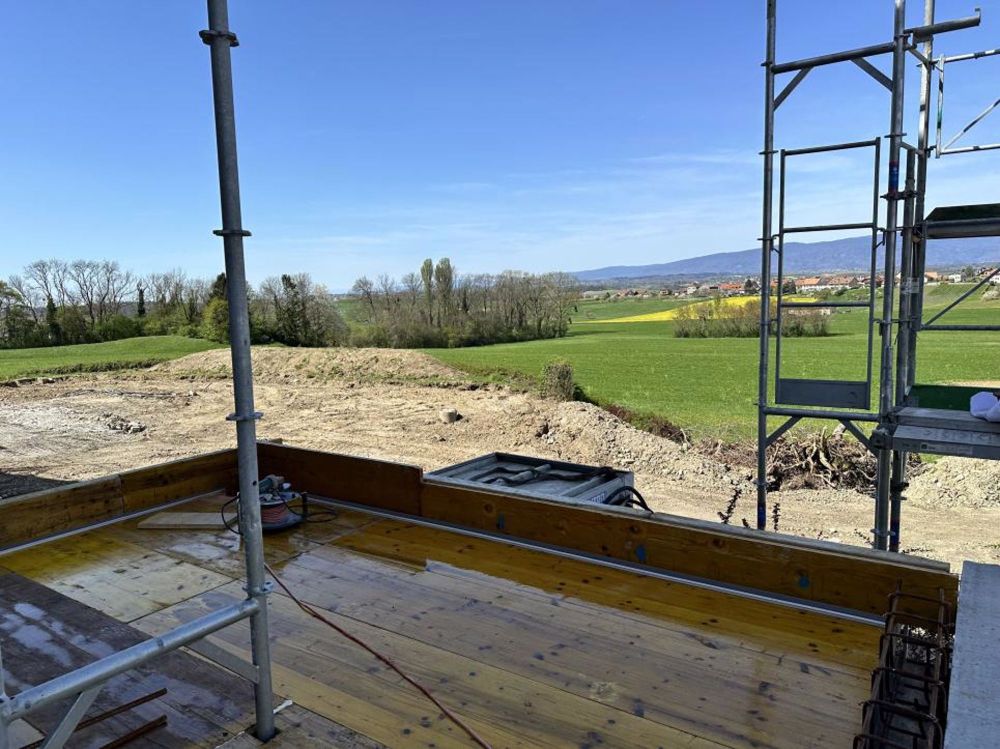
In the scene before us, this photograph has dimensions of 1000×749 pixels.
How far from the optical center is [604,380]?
23.0 meters

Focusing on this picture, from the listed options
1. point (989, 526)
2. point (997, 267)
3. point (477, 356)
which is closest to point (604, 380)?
point (477, 356)

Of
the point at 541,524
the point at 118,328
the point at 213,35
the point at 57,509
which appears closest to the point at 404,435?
the point at 57,509

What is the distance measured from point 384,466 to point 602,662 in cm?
184

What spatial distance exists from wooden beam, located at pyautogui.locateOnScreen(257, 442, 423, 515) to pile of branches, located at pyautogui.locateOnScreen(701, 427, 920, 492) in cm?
859

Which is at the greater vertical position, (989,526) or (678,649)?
(678,649)

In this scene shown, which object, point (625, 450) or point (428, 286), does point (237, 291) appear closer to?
point (625, 450)

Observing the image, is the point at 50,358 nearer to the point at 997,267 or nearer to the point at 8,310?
the point at 8,310

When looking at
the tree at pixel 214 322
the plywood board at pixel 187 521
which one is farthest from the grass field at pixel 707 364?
the plywood board at pixel 187 521

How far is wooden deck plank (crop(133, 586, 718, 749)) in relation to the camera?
178 cm

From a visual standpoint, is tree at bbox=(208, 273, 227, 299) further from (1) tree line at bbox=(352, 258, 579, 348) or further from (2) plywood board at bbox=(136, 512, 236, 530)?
(2) plywood board at bbox=(136, 512, 236, 530)

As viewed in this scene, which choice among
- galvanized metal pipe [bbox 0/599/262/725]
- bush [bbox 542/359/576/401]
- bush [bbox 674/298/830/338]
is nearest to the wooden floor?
galvanized metal pipe [bbox 0/599/262/725]

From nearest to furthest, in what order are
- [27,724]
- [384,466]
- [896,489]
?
[27,724] < [384,466] < [896,489]

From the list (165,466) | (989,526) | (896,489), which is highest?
(165,466)

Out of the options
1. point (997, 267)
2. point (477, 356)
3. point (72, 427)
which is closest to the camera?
point (997, 267)
